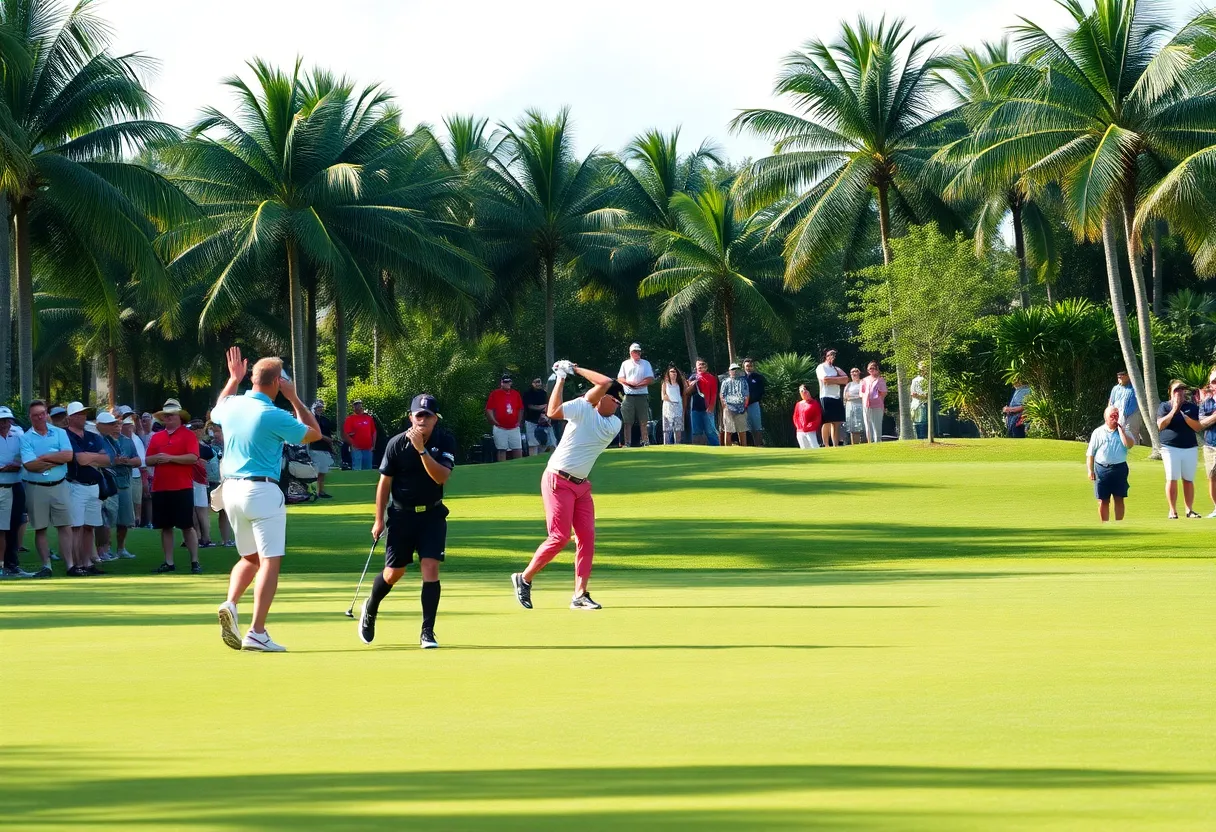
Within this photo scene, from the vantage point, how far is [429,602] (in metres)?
10.8

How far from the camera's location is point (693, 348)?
5988cm

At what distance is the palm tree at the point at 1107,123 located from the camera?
113 ft

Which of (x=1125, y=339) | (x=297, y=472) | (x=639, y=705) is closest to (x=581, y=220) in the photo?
(x=1125, y=339)

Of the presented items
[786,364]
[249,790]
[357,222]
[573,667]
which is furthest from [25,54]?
[786,364]

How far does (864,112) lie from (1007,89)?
20.2 feet

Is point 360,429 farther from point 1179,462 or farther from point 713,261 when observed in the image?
point 713,261

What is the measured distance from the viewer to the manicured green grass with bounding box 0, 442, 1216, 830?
17.3ft

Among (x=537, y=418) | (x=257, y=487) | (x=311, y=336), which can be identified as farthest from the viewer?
Result: (x=311, y=336)

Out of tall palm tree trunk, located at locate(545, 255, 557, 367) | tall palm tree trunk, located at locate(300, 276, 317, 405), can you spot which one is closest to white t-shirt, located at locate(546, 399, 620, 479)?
tall palm tree trunk, located at locate(300, 276, 317, 405)

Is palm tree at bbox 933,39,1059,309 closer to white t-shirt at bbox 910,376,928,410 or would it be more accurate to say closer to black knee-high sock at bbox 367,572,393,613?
white t-shirt at bbox 910,376,928,410

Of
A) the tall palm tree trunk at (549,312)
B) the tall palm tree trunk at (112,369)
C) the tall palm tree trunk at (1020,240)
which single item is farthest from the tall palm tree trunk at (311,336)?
the tall palm tree trunk at (1020,240)

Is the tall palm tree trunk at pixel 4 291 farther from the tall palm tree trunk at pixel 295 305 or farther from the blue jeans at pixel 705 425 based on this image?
the blue jeans at pixel 705 425

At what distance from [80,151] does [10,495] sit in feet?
51.2

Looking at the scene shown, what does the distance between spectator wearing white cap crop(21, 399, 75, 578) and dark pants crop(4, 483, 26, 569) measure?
5.6 inches
